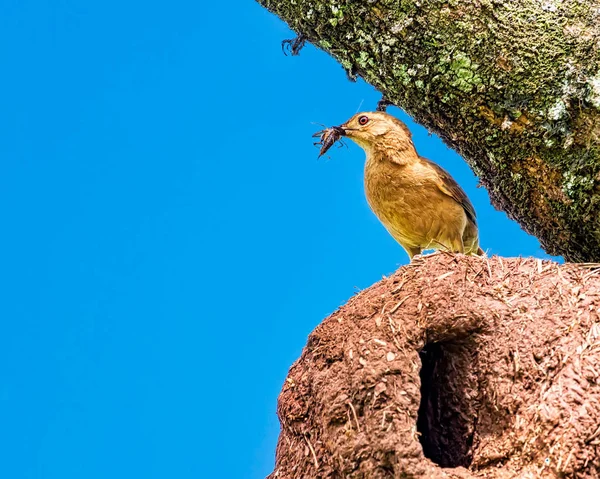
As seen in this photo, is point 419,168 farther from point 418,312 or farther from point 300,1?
point 418,312

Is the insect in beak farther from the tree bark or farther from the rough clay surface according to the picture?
the rough clay surface

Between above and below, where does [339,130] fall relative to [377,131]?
above

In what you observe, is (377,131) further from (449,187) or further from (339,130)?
(449,187)

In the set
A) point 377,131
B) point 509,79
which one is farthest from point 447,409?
point 377,131

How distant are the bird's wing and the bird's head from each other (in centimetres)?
21

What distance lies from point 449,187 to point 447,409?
1.68 metres

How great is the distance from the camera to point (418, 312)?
4.04 metres

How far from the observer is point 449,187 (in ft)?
18.0

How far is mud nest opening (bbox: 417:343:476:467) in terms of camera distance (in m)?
4.11

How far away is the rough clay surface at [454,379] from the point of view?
370cm

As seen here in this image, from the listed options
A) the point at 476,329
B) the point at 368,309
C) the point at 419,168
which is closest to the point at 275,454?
the point at 368,309

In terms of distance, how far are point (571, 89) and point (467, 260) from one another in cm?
92

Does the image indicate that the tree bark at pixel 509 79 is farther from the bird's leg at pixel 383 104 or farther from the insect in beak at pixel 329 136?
the insect in beak at pixel 329 136

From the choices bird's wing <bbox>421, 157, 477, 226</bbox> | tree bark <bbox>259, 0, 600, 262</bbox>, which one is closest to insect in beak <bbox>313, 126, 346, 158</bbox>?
bird's wing <bbox>421, 157, 477, 226</bbox>
